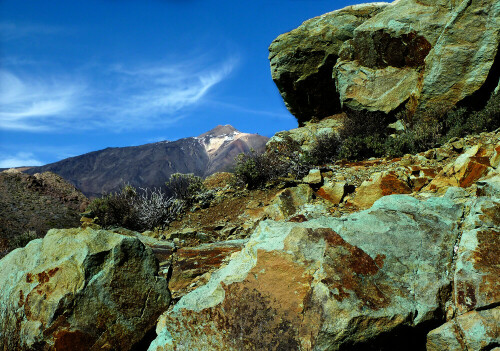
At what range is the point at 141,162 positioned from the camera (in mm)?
54250

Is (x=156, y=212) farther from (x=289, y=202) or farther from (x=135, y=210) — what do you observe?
(x=289, y=202)

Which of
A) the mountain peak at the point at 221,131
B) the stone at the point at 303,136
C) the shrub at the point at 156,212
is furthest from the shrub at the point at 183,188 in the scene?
the mountain peak at the point at 221,131

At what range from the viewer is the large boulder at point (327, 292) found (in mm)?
2273

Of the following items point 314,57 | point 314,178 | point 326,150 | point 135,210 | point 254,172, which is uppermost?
point 314,57

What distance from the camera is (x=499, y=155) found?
203 inches

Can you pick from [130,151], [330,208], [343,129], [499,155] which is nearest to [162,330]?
[330,208]

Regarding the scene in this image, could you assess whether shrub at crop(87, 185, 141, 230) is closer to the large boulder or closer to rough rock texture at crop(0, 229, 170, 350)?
rough rock texture at crop(0, 229, 170, 350)

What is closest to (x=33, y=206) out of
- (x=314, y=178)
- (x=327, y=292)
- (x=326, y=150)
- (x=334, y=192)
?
(x=314, y=178)

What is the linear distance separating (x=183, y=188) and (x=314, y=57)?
9058 millimetres

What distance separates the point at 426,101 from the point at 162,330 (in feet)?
35.5

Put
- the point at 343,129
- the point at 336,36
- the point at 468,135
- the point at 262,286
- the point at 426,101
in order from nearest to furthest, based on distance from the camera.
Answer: the point at 262,286 → the point at 468,135 → the point at 426,101 → the point at 343,129 → the point at 336,36

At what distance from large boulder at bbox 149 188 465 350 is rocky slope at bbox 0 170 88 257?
23.3 feet

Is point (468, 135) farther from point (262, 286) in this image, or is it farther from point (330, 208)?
point (262, 286)

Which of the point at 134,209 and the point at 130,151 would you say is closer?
the point at 134,209
